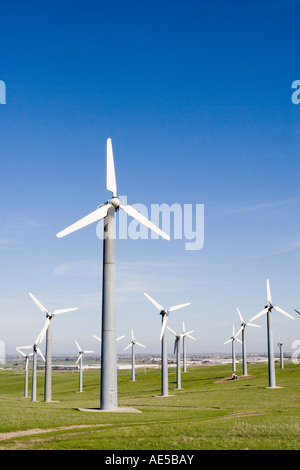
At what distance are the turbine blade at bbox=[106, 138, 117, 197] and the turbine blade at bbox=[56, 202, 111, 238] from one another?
→ 2.03 m

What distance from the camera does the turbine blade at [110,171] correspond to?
140ft

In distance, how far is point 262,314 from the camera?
81.7 meters

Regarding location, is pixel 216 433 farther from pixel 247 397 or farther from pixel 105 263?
pixel 247 397

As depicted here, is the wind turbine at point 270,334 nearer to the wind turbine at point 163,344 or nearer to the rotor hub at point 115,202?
the wind turbine at point 163,344

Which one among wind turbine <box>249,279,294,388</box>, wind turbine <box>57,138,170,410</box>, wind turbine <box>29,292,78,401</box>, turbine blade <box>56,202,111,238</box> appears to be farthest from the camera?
wind turbine <box>249,279,294,388</box>

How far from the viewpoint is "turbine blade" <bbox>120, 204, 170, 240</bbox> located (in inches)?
1656

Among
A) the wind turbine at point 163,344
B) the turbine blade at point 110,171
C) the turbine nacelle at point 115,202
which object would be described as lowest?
the wind turbine at point 163,344

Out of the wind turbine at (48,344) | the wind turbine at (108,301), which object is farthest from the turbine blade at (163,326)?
the wind turbine at (108,301)

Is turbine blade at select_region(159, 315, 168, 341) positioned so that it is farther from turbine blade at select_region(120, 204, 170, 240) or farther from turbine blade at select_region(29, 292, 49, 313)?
turbine blade at select_region(120, 204, 170, 240)

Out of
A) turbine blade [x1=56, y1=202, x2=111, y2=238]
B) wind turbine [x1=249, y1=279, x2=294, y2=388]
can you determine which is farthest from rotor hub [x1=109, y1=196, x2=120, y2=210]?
wind turbine [x1=249, y1=279, x2=294, y2=388]

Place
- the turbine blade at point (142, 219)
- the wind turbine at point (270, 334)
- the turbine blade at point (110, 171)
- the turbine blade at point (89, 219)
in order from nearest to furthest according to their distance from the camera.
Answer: the turbine blade at point (89, 219) < the turbine blade at point (142, 219) < the turbine blade at point (110, 171) < the wind turbine at point (270, 334)

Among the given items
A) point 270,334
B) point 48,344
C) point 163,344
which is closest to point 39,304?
point 48,344

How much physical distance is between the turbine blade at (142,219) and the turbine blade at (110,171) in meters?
1.65
